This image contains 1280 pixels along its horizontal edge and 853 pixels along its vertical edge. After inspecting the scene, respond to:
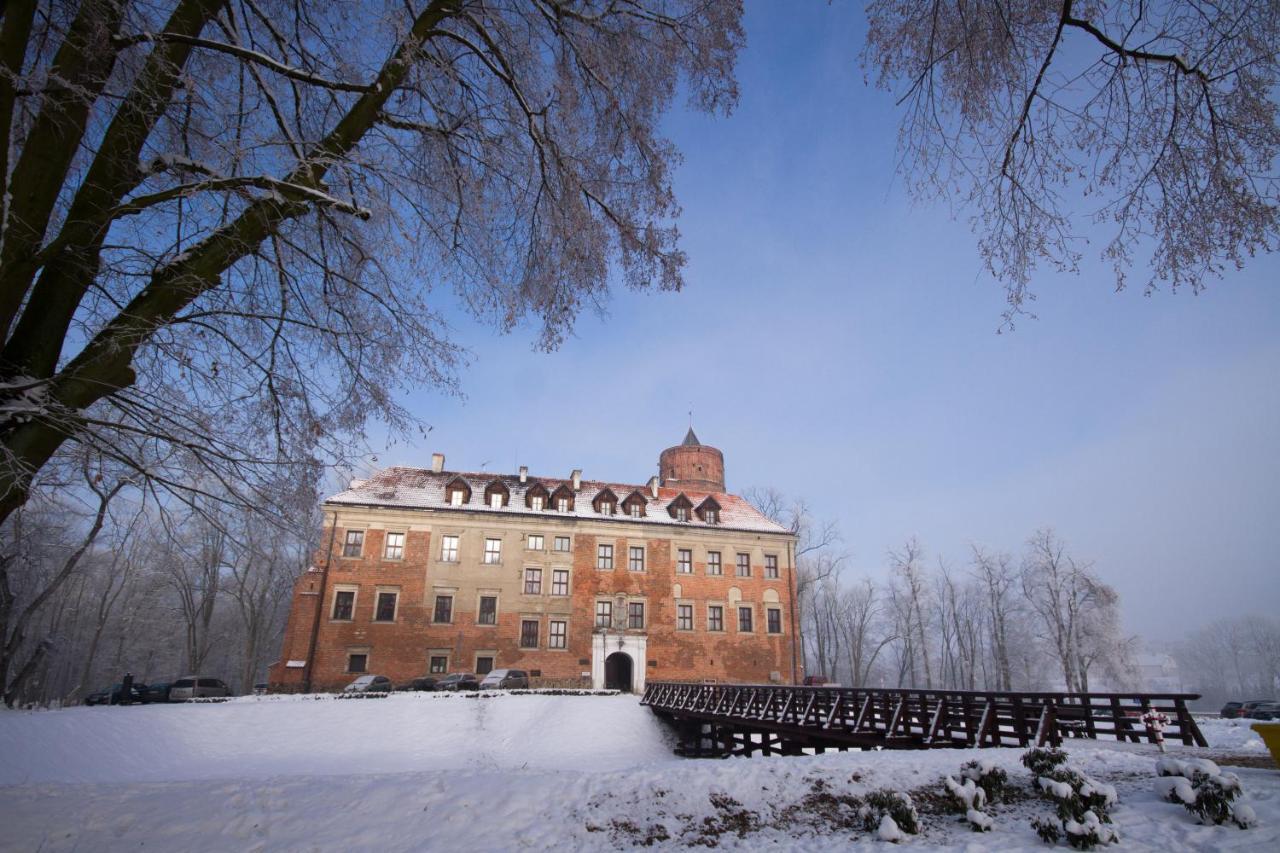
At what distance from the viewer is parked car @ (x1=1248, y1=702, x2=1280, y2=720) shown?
24.7m

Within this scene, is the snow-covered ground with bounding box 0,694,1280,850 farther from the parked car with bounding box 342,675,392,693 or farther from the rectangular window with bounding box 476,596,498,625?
the rectangular window with bounding box 476,596,498,625

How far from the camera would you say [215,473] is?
5141mm

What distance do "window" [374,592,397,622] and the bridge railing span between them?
1960 centimetres

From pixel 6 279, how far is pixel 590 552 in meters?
32.3

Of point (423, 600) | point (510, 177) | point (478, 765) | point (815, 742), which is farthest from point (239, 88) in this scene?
point (423, 600)

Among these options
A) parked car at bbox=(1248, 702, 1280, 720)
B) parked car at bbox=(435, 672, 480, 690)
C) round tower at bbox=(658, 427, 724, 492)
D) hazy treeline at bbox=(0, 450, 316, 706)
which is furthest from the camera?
round tower at bbox=(658, 427, 724, 492)

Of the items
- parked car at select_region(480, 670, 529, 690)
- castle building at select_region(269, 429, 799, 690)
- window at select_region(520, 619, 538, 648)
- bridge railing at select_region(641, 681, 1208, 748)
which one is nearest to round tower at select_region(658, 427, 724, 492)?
castle building at select_region(269, 429, 799, 690)

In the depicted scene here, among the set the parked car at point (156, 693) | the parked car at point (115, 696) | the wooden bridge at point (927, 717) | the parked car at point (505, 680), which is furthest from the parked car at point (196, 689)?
the wooden bridge at point (927, 717)

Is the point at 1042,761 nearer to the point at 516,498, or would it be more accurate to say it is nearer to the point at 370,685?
the point at 370,685

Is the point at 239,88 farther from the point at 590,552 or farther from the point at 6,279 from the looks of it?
the point at 590,552

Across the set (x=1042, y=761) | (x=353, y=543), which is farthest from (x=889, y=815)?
(x=353, y=543)

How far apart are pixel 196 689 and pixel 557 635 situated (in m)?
15.8

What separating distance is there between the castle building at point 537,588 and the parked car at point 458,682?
2.41m

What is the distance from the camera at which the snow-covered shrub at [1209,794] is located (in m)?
6.01
